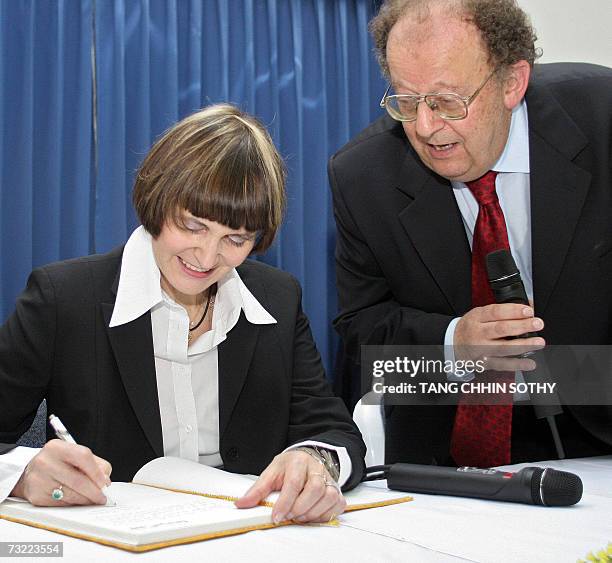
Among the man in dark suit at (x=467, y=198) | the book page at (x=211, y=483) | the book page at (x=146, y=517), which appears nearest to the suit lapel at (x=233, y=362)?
the book page at (x=211, y=483)

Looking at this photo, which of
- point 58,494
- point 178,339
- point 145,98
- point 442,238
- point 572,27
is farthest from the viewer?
point 572,27

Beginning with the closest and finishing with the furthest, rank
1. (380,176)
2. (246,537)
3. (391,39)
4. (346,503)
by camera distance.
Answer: (246,537) < (346,503) < (391,39) < (380,176)

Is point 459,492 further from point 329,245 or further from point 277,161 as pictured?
point 329,245

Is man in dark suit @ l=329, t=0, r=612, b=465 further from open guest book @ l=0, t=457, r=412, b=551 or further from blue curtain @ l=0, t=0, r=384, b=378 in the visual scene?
blue curtain @ l=0, t=0, r=384, b=378

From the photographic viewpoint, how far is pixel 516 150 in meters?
2.03

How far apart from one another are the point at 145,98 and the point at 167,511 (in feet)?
8.15

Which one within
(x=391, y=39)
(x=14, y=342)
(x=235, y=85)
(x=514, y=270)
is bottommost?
(x=14, y=342)

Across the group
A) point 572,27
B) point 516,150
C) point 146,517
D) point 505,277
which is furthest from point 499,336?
point 572,27

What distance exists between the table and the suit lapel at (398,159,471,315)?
32.3 inches

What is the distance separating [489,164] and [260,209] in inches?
25.2

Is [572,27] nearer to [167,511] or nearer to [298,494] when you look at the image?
[298,494]

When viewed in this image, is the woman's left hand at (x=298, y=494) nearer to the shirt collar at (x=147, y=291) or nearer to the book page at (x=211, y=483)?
the book page at (x=211, y=483)

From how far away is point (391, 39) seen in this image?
1.92 m

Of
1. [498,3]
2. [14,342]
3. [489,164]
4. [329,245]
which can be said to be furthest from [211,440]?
[329,245]
